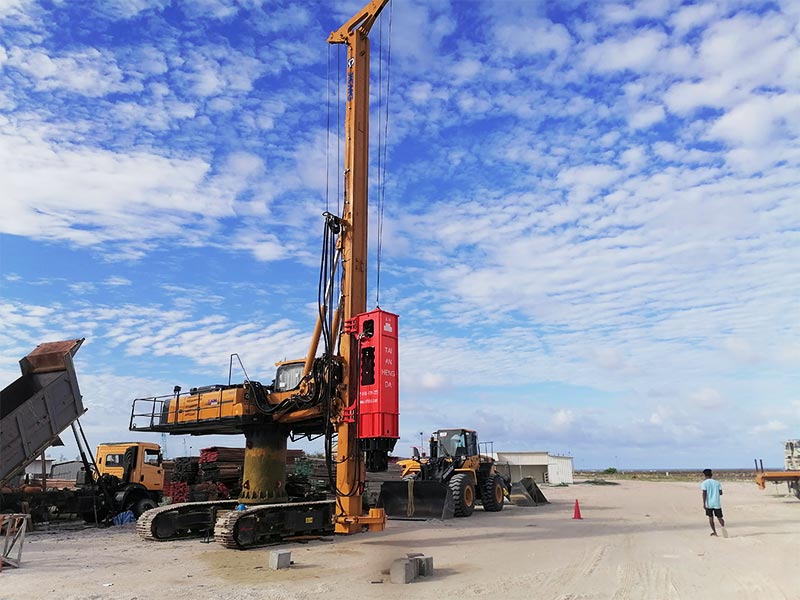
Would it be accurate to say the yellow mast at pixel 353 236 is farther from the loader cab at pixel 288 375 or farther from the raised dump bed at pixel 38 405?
the raised dump bed at pixel 38 405

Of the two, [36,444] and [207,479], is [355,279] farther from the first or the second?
[207,479]

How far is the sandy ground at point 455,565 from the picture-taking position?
8.91 m

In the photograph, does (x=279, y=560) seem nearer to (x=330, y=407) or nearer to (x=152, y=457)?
(x=330, y=407)

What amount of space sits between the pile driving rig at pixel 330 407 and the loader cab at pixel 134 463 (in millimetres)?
4115

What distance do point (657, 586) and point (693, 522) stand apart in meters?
11.0

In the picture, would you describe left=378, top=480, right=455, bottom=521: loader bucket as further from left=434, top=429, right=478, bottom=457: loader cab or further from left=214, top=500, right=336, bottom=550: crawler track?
Answer: left=214, top=500, right=336, bottom=550: crawler track

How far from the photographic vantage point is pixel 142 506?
68.5ft

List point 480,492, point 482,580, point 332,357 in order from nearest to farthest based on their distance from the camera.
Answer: point 482,580
point 332,357
point 480,492

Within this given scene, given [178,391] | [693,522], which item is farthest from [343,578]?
[693,522]

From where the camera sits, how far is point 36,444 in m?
14.9

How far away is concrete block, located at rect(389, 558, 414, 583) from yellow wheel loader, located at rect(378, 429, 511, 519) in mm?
11173

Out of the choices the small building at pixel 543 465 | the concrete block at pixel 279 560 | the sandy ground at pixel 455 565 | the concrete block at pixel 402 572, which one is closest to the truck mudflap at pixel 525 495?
the sandy ground at pixel 455 565

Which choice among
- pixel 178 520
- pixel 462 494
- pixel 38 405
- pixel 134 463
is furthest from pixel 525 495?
pixel 38 405

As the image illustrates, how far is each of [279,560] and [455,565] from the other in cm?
314
